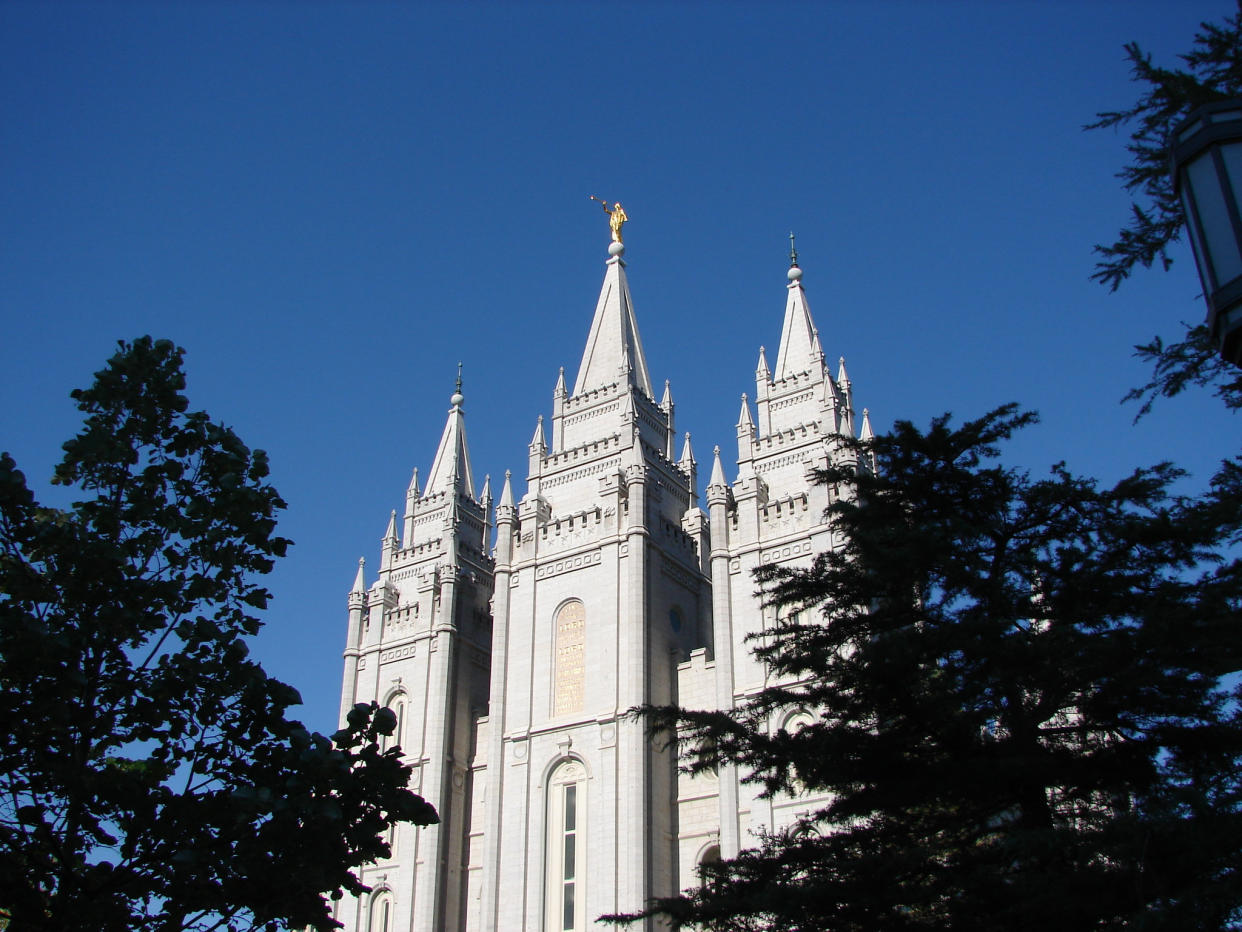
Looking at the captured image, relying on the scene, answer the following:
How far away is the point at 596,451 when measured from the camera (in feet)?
130

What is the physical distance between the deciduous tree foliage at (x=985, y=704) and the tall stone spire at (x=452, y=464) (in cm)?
3200

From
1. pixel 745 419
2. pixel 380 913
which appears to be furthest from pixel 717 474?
pixel 380 913

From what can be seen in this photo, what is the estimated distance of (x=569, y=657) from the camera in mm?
36094

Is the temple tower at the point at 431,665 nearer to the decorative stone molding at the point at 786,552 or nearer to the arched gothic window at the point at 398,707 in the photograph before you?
the arched gothic window at the point at 398,707

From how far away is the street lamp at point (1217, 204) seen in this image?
555cm

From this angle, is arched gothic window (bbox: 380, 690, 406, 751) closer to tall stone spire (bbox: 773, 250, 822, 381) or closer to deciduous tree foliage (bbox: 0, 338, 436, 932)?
tall stone spire (bbox: 773, 250, 822, 381)

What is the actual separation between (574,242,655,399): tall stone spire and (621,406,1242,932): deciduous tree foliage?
26248mm

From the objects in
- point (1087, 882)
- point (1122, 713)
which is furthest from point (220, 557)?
point (1122, 713)

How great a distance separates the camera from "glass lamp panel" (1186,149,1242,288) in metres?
5.65

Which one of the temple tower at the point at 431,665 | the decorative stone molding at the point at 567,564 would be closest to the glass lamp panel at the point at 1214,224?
the decorative stone molding at the point at 567,564

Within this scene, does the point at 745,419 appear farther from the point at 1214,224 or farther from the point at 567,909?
the point at 1214,224

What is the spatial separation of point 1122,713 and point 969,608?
1.99 meters

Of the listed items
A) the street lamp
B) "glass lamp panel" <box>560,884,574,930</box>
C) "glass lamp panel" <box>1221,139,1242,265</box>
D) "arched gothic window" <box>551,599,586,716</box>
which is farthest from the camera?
"arched gothic window" <box>551,599,586,716</box>

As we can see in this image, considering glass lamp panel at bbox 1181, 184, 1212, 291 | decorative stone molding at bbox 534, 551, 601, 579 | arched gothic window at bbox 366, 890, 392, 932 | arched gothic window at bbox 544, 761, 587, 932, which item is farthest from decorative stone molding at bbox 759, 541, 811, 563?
glass lamp panel at bbox 1181, 184, 1212, 291
